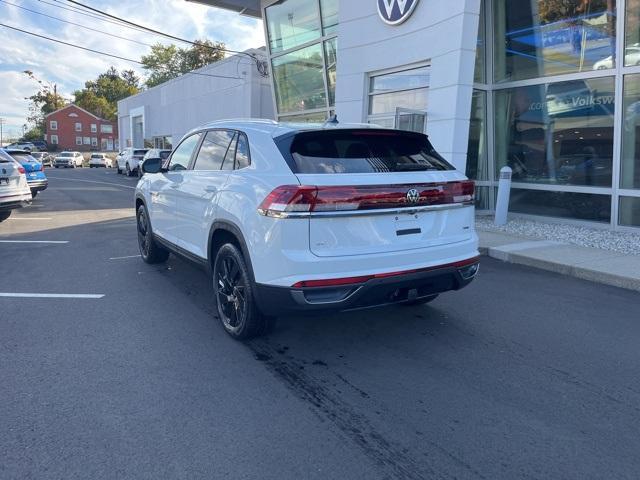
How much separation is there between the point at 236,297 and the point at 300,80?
549 inches

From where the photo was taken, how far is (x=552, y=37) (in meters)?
11.0

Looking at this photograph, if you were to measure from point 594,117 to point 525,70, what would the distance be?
2.08m

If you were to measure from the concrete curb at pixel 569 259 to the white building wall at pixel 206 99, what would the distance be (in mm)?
17262

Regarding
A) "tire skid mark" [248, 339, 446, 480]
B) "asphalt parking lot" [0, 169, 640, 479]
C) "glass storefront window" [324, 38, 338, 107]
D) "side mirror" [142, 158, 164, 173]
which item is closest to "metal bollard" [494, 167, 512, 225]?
"asphalt parking lot" [0, 169, 640, 479]

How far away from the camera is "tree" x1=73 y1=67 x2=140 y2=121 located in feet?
303

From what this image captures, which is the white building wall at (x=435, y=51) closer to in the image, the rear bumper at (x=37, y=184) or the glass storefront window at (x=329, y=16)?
the glass storefront window at (x=329, y=16)

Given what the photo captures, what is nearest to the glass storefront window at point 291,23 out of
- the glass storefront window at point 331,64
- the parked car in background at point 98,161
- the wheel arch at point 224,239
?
the glass storefront window at point 331,64

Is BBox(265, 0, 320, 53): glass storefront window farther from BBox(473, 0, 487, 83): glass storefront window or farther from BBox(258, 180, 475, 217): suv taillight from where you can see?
BBox(258, 180, 475, 217): suv taillight

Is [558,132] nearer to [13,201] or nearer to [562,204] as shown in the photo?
[562,204]

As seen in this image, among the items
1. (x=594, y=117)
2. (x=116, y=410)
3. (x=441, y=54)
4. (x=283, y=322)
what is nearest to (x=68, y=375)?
(x=116, y=410)

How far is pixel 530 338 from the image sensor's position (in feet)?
15.1

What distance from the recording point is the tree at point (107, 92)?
92375mm

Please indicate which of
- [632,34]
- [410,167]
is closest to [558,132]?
[632,34]

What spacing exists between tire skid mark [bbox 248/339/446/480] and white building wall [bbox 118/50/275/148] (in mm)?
20820
